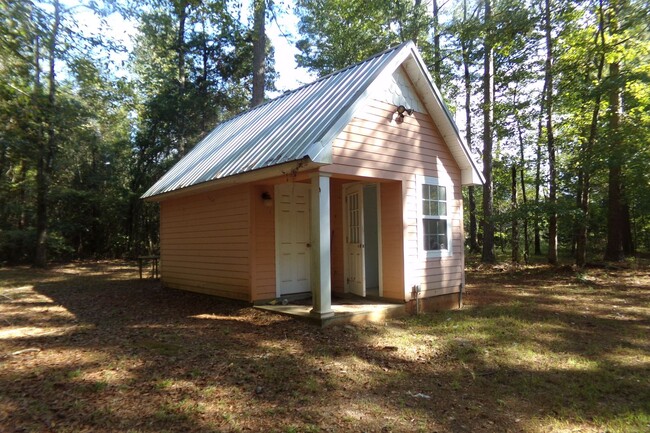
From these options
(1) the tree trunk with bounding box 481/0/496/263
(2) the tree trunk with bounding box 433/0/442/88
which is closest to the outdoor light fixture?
(1) the tree trunk with bounding box 481/0/496/263

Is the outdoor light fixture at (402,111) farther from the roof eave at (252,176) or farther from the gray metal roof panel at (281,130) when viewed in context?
the roof eave at (252,176)

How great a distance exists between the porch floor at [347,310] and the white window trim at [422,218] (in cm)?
126

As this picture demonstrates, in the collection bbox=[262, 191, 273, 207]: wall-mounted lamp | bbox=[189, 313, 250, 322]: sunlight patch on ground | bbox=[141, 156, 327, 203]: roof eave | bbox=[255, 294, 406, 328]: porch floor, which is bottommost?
→ bbox=[189, 313, 250, 322]: sunlight patch on ground

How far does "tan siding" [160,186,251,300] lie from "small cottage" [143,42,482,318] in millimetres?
41

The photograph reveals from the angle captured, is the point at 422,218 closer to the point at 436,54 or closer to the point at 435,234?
the point at 435,234

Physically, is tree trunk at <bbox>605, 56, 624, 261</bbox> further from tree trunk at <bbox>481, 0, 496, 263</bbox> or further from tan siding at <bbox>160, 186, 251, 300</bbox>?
tan siding at <bbox>160, 186, 251, 300</bbox>

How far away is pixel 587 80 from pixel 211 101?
16.9 meters

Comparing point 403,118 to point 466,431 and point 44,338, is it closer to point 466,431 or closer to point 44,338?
point 466,431

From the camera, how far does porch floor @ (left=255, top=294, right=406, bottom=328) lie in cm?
652

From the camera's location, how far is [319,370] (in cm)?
465

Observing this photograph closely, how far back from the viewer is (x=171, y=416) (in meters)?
3.45

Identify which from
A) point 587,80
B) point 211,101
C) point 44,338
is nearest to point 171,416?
point 44,338

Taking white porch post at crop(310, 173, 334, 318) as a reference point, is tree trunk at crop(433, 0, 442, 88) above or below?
above

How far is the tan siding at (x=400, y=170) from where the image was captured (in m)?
7.11
